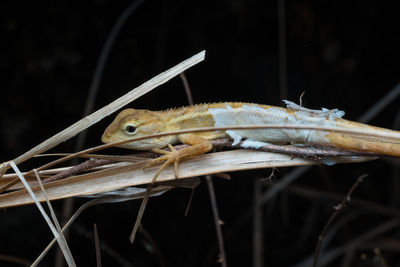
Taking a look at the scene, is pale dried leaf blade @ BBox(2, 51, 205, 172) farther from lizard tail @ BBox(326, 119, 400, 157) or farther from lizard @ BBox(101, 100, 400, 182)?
lizard tail @ BBox(326, 119, 400, 157)

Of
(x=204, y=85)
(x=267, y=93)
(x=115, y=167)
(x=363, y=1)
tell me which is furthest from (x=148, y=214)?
(x=363, y=1)

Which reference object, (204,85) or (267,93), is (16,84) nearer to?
(204,85)

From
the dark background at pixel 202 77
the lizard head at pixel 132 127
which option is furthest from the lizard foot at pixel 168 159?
the dark background at pixel 202 77

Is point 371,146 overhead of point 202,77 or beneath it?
beneath

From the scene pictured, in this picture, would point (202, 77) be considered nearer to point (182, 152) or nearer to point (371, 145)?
point (182, 152)

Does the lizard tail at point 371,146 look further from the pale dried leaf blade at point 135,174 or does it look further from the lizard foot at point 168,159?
the lizard foot at point 168,159

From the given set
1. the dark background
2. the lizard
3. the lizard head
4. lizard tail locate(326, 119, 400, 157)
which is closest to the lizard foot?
the lizard

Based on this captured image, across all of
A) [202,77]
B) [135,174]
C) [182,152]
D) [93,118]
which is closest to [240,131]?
[182,152]
